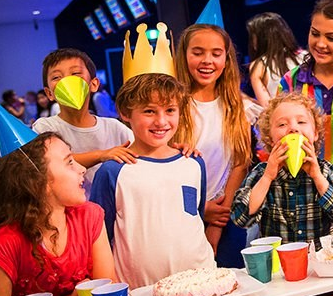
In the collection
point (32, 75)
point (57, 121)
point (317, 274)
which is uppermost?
point (32, 75)

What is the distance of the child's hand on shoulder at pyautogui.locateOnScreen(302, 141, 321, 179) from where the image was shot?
2.13m

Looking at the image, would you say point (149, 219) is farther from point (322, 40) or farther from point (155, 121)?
point (322, 40)

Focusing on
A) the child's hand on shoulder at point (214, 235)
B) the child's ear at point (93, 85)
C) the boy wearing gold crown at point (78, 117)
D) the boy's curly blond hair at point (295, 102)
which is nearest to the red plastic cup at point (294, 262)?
the boy's curly blond hair at point (295, 102)

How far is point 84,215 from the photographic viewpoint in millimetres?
2117

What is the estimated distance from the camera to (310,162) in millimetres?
2166

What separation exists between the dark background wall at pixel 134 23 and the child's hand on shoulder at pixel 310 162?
4.04 m

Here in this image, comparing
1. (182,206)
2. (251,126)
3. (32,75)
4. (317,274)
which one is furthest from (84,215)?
(32,75)

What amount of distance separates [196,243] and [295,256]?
482 millimetres

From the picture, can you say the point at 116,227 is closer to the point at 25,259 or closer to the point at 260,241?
the point at 25,259

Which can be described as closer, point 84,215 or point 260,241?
point 260,241

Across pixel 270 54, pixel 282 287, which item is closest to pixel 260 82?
pixel 270 54

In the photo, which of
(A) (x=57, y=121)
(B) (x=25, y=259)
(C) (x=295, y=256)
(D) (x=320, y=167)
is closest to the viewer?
(C) (x=295, y=256)

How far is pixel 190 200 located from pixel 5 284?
2.30 ft

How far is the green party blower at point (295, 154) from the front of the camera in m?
2.12
